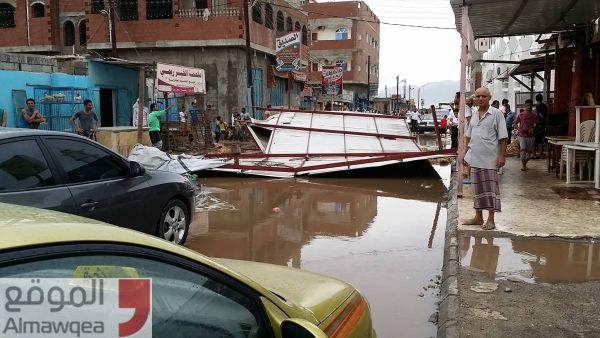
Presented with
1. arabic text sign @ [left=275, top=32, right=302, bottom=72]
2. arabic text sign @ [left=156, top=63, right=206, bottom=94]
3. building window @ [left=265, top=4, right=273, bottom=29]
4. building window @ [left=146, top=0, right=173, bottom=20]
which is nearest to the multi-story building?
building window @ [left=265, top=4, right=273, bottom=29]

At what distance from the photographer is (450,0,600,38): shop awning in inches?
354

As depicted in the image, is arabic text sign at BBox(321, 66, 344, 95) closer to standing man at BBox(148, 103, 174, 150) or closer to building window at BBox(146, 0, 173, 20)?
building window at BBox(146, 0, 173, 20)

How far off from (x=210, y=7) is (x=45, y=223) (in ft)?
90.1

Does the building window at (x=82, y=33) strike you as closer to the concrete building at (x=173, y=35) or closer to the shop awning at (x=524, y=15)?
the concrete building at (x=173, y=35)

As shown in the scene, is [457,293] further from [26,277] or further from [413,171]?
[413,171]

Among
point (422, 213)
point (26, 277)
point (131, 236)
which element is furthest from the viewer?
point (422, 213)

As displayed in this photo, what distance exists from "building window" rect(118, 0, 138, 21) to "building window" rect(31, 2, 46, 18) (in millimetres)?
6439

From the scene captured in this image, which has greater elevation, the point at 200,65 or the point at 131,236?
the point at 200,65

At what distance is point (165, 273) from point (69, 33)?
33307 millimetres

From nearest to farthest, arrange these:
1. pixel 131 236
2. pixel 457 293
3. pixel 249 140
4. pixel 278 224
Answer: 1. pixel 131 236
2. pixel 457 293
3. pixel 278 224
4. pixel 249 140

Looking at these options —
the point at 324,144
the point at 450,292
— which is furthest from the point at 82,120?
the point at 450,292

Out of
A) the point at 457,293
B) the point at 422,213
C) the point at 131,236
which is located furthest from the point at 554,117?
the point at 131,236

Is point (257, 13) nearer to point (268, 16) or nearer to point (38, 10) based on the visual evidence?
point (268, 16)

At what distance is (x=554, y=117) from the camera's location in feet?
42.5
